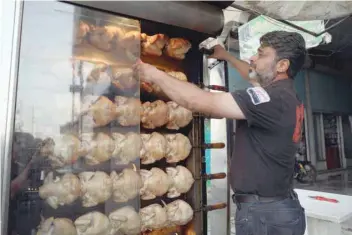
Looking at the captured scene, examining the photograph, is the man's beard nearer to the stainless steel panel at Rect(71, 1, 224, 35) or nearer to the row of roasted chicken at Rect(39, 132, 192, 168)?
the stainless steel panel at Rect(71, 1, 224, 35)

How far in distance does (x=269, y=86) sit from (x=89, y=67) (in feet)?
3.32

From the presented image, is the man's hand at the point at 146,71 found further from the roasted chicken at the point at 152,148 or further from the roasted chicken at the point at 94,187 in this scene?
the roasted chicken at the point at 94,187

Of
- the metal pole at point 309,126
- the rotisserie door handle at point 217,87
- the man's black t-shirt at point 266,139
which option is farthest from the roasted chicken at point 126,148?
the metal pole at point 309,126

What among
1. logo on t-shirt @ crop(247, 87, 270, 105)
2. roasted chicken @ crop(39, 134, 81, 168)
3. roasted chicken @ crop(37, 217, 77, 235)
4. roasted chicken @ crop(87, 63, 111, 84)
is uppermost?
roasted chicken @ crop(87, 63, 111, 84)

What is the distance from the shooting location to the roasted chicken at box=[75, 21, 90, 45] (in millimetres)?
1370

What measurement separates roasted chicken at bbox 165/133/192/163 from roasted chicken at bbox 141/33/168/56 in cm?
56

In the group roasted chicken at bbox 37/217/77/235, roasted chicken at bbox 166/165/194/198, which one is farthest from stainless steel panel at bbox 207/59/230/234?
roasted chicken at bbox 37/217/77/235

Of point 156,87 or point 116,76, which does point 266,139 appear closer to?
point 156,87

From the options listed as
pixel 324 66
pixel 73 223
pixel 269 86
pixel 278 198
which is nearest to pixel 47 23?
pixel 73 223

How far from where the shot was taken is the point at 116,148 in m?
1.53

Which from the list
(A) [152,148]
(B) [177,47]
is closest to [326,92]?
(B) [177,47]

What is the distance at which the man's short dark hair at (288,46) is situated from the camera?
66.0 inches

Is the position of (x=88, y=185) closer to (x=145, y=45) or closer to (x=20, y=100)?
(x=20, y=100)

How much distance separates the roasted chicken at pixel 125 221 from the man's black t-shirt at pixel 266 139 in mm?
600
